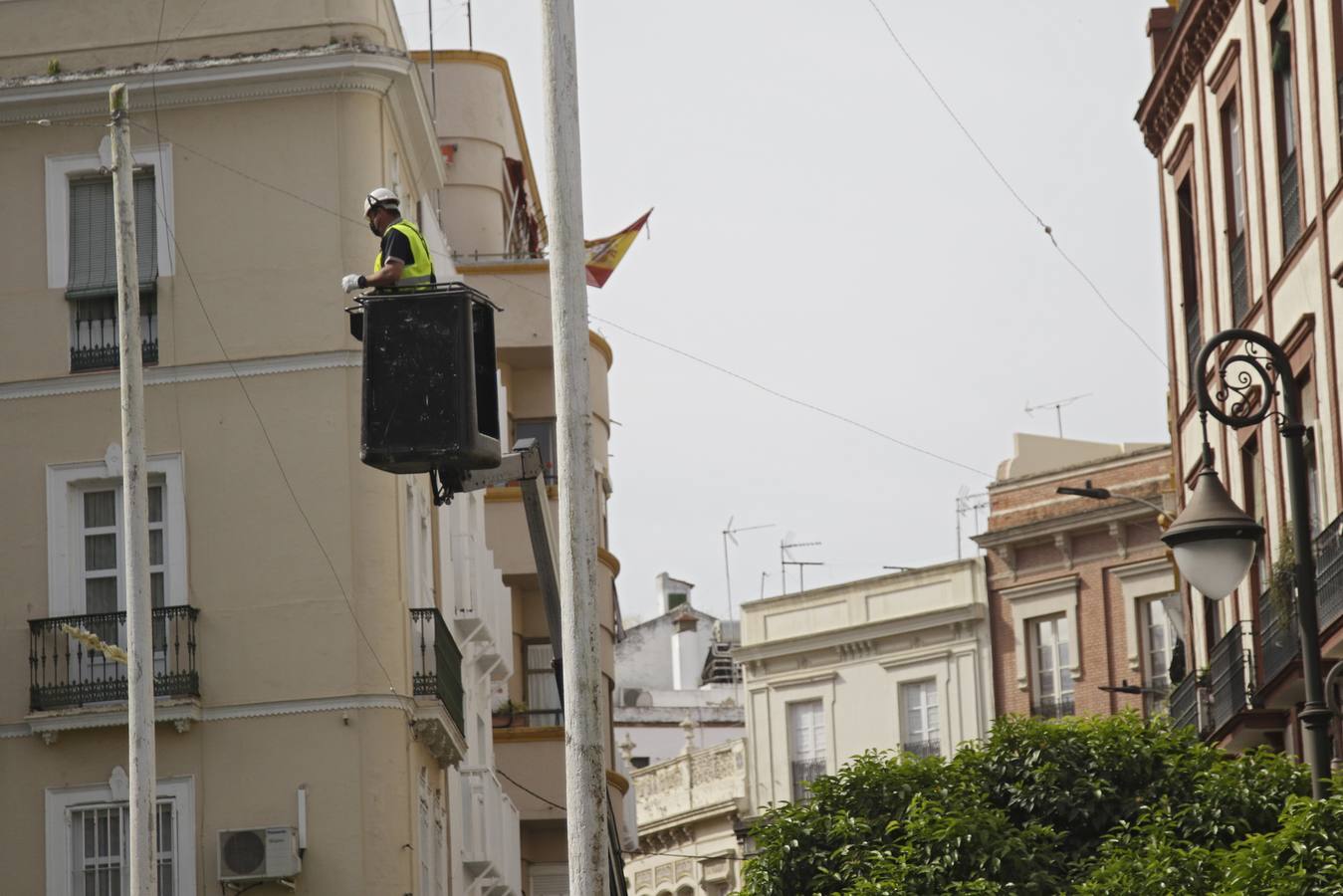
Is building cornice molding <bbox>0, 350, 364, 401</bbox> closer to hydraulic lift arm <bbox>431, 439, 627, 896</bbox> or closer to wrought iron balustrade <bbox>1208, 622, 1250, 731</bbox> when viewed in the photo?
wrought iron balustrade <bbox>1208, 622, 1250, 731</bbox>

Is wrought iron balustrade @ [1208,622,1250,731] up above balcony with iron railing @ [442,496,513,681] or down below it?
below

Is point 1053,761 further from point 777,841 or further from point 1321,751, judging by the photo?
point 1321,751

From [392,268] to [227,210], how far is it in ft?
58.3

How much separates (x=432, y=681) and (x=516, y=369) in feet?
43.3

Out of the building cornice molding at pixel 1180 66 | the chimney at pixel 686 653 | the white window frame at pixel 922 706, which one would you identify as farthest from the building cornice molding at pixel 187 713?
the chimney at pixel 686 653

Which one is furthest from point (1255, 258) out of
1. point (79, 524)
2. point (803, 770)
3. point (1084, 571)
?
point (803, 770)

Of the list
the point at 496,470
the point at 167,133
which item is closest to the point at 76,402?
the point at 167,133

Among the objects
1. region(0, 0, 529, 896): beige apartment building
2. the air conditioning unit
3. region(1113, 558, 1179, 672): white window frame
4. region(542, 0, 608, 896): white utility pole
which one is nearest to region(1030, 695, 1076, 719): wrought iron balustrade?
region(1113, 558, 1179, 672): white window frame

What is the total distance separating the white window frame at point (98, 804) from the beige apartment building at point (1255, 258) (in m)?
11.0

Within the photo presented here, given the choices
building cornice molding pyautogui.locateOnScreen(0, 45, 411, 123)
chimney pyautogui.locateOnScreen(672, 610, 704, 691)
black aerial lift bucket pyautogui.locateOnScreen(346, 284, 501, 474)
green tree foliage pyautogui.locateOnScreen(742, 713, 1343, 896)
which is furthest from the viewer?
chimney pyautogui.locateOnScreen(672, 610, 704, 691)

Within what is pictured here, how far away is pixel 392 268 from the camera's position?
33.0 feet

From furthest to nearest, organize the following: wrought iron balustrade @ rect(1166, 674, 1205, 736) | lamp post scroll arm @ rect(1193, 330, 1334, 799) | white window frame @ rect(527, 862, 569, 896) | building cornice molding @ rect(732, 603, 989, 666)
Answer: building cornice molding @ rect(732, 603, 989, 666), white window frame @ rect(527, 862, 569, 896), wrought iron balustrade @ rect(1166, 674, 1205, 736), lamp post scroll arm @ rect(1193, 330, 1334, 799)

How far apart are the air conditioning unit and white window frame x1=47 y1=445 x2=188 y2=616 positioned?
8.52 feet

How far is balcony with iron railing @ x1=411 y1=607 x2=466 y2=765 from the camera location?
27312 mm
